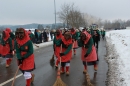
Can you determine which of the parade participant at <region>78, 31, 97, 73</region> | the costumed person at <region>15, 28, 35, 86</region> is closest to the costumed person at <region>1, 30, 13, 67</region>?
the parade participant at <region>78, 31, 97, 73</region>

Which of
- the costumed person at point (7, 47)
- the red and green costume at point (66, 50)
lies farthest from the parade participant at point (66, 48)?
the costumed person at point (7, 47)

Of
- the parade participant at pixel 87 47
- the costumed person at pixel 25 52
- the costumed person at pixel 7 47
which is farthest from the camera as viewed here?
the costumed person at pixel 7 47

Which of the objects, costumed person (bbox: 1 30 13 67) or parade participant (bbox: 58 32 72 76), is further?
costumed person (bbox: 1 30 13 67)

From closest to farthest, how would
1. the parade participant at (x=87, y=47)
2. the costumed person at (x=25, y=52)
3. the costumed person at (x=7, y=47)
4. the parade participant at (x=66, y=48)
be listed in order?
the costumed person at (x=25, y=52) < the parade participant at (x=87, y=47) < the parade participant at (x=66, y=48) < the costumed person at (x=7, y=47)

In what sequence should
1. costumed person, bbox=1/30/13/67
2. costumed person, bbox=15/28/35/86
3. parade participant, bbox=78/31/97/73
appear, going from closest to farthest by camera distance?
costumed person, bbox=15/28/35/86, parade participant, bbox=78/31/97/73, costumed person, bbox=1/30/13/67

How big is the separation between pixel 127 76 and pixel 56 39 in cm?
348

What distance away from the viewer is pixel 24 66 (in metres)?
6.07

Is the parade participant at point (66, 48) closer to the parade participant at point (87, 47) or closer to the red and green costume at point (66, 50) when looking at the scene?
the red and green costume at point (66, 50)

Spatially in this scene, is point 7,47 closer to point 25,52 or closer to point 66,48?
point 66,48

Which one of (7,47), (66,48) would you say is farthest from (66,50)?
(7,47)

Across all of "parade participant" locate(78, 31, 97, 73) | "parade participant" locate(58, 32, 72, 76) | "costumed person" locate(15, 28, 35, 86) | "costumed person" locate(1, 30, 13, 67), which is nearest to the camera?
"costumed person" locate(15, 28, 35, 86)

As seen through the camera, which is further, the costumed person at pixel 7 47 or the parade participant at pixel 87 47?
the costumed person at pixel 7 47

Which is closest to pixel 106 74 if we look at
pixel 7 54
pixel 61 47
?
pixel 61 47

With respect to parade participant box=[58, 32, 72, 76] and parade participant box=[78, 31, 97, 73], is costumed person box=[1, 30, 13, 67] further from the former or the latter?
parade participant box=[78, 31, 97, 73]
